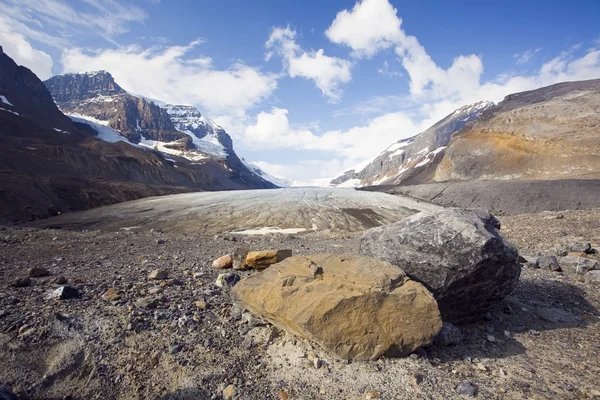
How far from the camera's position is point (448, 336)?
452 cm

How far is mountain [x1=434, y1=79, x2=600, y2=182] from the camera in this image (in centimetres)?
4410

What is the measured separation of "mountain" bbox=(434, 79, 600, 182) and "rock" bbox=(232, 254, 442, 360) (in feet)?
161

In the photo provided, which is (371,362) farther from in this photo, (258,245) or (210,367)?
(258,245)

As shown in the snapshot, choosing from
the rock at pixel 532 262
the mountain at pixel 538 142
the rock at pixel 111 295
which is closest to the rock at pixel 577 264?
the rock at pixel 532 262

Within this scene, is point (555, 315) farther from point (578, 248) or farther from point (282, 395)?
point (282, 395)

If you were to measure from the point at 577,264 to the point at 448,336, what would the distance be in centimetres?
553

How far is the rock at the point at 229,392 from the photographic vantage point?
3537 millimetres

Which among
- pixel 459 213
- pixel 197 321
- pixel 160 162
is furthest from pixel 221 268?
pixel 160 162

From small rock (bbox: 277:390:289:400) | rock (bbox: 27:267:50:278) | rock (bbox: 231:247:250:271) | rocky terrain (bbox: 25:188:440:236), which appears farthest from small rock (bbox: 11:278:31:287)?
rocky terrain (bbox: 25:188:440:236)

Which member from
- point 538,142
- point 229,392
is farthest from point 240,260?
point 538,142

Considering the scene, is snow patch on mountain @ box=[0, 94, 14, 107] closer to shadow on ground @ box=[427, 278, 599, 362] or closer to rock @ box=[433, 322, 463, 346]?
rock @ box=[433, 322, 463, 346]

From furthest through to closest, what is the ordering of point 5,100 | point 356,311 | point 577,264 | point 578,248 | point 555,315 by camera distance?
point 5,100
point 578,248
point 577,264
point 555,315
point 356,311

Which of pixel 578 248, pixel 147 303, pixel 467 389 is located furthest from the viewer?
pixel 578 248

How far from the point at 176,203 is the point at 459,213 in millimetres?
33791
